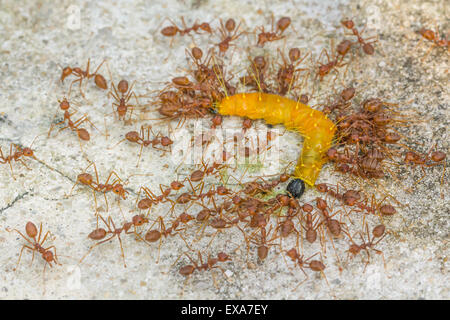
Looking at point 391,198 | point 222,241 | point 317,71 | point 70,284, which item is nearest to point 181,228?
point 222,241

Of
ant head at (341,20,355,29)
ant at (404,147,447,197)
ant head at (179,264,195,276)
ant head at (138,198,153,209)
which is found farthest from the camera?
ant head at (341,20,355,29)

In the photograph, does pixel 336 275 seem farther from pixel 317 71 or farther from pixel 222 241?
pixel 317 71

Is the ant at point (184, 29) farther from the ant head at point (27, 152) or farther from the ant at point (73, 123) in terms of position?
the ant head at point (27, 152)

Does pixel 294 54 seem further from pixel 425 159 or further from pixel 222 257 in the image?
pixel 222 257

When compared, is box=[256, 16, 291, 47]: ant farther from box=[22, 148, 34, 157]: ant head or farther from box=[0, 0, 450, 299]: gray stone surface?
box=[22, 148, 34, 157]: ant head

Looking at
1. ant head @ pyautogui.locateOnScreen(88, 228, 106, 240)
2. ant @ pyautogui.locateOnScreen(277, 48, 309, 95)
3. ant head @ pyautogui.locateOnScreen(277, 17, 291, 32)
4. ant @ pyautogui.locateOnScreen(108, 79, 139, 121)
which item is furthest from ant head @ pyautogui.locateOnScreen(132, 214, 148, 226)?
ant head @ pyautogui.locateOnScreen(277, 17, 291, 32)
